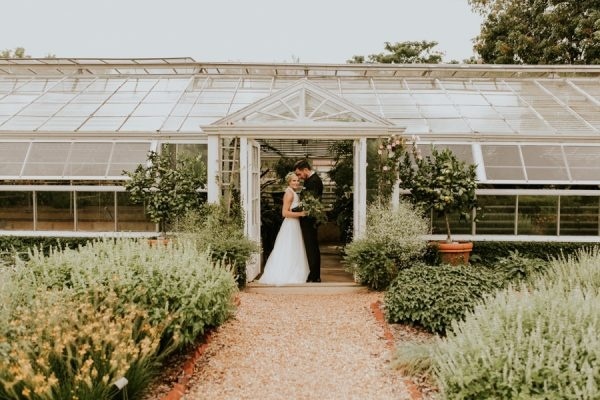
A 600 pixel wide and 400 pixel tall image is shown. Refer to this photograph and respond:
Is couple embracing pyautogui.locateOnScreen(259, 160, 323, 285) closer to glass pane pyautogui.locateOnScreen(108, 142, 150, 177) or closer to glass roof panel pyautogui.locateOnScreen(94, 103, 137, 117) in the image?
glass pane pyautogui.locateOnScreen(108, 142, 150, 177)

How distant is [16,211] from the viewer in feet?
34.2

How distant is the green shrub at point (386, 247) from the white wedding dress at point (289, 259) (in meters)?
1.13

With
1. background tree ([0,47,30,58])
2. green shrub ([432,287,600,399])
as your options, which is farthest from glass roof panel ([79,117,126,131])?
background tree ([0,47,30,58])

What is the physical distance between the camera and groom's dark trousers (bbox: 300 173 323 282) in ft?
31.0

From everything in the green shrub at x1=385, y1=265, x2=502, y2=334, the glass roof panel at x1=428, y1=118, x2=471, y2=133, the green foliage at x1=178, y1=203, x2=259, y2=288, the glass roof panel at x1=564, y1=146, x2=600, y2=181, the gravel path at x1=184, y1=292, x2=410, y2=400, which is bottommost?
the gravel path at x1=184, y1=292, x2=410, y2=400

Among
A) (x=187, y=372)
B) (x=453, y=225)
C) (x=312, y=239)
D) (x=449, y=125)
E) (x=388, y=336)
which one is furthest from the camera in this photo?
(x=449, y=125)

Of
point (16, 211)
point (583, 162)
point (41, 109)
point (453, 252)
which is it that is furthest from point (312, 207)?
point (41, 109)

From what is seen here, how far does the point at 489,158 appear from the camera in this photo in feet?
33.3

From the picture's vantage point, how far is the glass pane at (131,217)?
1029 centimetres

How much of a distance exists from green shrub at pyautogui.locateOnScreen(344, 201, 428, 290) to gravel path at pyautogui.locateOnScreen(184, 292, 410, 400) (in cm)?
78

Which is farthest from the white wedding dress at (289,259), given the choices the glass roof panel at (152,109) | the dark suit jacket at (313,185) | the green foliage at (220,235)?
the glass roof panel at (152,109)

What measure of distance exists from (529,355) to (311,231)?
235 inches

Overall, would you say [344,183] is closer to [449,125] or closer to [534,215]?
[449,125]

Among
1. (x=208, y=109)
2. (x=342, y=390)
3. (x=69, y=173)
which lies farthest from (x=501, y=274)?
(x=69, y=173)
